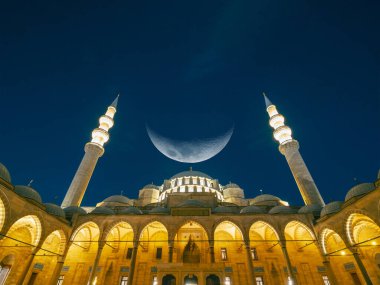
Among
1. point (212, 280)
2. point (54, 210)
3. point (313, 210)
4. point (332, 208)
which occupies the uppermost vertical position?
point (313, 210)

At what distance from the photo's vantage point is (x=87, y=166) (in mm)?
27484

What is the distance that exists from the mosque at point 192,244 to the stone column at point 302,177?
15 centimetres

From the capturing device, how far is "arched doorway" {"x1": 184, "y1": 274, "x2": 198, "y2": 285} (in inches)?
611

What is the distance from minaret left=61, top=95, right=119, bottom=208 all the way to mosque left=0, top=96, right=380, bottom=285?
339 millimetres

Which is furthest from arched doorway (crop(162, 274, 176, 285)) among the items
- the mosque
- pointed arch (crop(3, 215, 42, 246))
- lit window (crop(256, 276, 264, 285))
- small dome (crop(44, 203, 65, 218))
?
small dome (crop(44, 203, 65, 218))

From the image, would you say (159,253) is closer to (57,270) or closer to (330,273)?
(57,270)

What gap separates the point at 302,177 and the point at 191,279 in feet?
57.8

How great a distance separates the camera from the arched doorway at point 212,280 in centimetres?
1547

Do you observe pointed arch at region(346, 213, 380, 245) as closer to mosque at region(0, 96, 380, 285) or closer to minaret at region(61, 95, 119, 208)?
mosque at region(0, 96, 380, 285)

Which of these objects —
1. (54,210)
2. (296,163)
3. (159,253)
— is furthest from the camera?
(296,163)

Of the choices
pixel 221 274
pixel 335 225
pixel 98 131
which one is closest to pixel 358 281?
pixel 335 225

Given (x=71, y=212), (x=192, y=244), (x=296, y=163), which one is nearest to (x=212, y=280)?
(x=192, y=244)

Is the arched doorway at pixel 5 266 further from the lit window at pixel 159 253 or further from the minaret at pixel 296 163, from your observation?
the minaret at pixel 296 163

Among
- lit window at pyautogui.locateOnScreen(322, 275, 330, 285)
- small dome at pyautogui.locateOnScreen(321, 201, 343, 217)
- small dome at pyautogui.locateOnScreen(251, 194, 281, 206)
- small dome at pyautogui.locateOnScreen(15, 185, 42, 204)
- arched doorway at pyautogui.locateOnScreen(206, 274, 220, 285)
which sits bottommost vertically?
arched doorway at pyautogui.locateOnScreen(206, 274, 220, 285)
